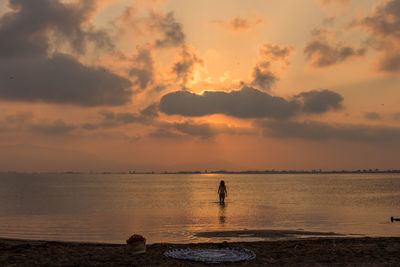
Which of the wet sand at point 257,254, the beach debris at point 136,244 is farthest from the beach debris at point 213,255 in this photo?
the beach debris at point 136,244

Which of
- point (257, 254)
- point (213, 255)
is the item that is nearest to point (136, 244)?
point (213, 255)

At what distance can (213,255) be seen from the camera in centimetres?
1434

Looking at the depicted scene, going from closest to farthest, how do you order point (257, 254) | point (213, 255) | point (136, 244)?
point (213, 255) → point (136, 244) → point (257, 254)

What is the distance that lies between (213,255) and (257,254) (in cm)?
222

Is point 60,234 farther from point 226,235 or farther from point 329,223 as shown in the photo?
point 329,223

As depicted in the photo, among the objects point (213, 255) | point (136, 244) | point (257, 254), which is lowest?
point (257, 254)

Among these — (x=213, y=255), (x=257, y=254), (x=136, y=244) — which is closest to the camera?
(x=213, y=255)

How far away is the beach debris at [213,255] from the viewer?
1378cm

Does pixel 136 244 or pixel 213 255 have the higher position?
pixel 136 244

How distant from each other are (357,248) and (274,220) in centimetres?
1751

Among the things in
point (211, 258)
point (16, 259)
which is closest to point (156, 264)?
point (211, 258)

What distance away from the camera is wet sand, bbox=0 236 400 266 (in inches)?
545

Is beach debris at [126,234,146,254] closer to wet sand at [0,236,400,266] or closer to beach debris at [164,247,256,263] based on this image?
wet sand at [0,236,400,266]

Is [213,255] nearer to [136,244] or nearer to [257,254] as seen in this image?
[257,254]
